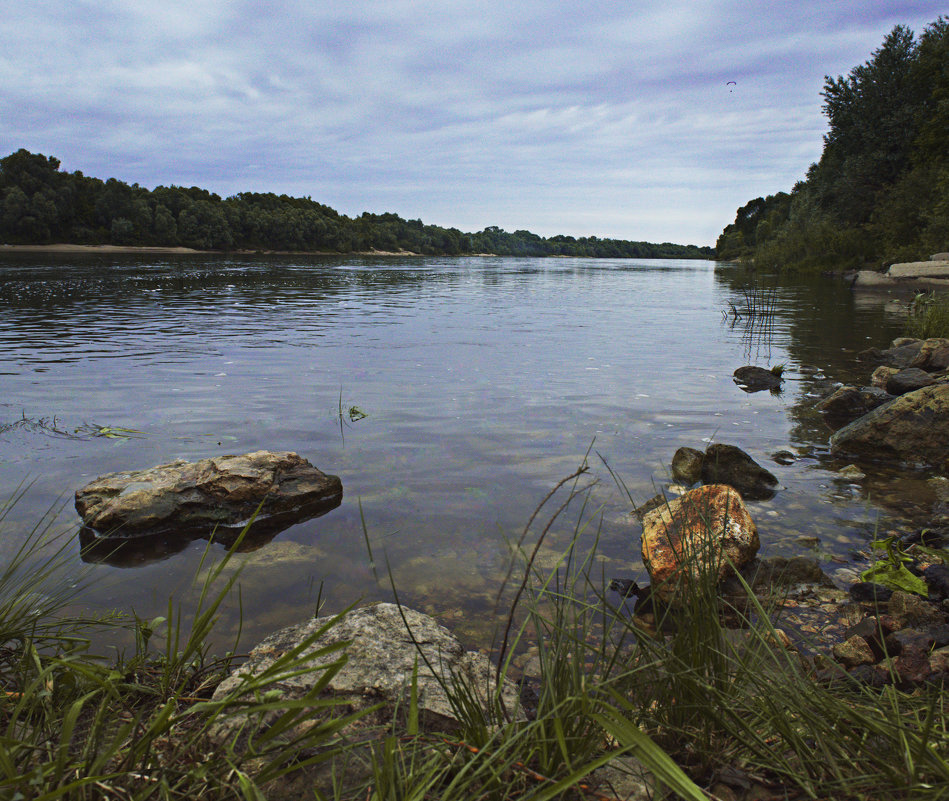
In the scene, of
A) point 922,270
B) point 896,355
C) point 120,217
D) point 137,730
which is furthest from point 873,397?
point 120,217

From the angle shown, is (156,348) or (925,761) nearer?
(925,761)

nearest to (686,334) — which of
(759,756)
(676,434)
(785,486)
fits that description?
(676,434)

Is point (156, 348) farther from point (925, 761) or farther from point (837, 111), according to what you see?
point (837, 111)

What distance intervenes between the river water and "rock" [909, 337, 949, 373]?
123 centimetres

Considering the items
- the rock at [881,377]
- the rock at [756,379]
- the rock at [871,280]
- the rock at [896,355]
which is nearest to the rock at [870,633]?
the rock at [756,379]

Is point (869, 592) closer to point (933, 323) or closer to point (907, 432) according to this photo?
point (907, 432)

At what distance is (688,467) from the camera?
7000 mm

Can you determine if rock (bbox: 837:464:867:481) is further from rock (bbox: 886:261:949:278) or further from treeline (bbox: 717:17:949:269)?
treeline (bbox: 717:17:949:269)

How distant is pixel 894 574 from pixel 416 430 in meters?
5.98

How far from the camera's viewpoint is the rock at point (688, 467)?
6961mm

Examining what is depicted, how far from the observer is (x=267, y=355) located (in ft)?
50.0

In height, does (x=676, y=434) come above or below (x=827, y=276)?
below

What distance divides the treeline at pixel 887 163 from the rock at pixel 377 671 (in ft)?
157

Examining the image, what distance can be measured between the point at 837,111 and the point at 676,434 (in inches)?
2436
